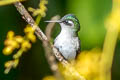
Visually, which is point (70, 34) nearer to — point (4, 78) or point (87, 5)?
point (87, 5)

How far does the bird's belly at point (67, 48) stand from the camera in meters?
2.21

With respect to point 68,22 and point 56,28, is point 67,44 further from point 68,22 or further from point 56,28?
point 56,28

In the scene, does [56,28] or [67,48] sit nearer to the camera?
[67,48]

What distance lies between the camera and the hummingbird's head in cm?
218

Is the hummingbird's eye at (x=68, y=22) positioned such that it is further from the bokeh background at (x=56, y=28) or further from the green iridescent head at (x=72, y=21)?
the bokeh background at (x=56, y=28)

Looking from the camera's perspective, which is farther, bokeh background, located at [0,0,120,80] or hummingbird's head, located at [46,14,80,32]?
bokeh background, located at [0,0,120,80]

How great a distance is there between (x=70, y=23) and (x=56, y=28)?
Answer: 0.29 meters

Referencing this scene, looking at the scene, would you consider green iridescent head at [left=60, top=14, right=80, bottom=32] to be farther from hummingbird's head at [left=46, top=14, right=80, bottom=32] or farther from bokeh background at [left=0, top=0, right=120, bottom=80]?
bokeh background at [left=0, top=0, right=120, bottom=80]

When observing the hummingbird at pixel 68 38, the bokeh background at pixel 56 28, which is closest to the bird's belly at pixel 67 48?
the hummingbird at pixel 68 38

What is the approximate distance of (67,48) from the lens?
2.24 m

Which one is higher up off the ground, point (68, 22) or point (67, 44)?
point (68, 22)

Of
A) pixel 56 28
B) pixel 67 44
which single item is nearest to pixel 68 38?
pixel 67 44

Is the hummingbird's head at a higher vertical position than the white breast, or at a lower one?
higher

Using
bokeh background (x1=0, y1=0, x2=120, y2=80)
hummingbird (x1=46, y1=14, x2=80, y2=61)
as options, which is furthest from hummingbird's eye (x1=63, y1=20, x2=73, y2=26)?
bokeh background (x1=0, y1=0, x2=120, y2=80)
